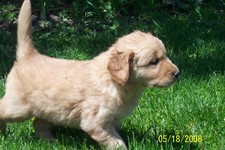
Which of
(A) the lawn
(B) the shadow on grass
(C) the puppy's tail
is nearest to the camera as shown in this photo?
(B) the shadow on grass

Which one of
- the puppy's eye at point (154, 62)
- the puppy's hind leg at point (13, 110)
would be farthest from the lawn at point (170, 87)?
the puppy's eye at point (154, 62)

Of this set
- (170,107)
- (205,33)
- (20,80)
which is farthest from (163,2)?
(20,80)

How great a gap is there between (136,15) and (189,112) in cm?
375

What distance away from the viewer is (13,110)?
4344 millimetres

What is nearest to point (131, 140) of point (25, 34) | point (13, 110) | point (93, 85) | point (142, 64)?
point (93, 85)

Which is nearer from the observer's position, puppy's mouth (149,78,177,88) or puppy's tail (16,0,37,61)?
puppy's mouth (149,78,177,88)

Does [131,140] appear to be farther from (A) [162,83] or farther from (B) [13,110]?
(B) [13,110]

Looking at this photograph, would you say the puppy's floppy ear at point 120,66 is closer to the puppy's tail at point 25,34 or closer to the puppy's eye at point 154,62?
the puppy's eye at point 154,62

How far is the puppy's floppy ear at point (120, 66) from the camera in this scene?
153 inches

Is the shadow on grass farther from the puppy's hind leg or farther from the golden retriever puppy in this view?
the puppy's hind leg

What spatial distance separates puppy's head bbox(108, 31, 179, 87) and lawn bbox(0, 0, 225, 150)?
1.53 ft

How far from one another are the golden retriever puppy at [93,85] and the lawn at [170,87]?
0.73 ft

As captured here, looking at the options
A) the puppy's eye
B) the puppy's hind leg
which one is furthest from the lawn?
the puppy's eye

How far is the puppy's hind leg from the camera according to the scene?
4.31 m
